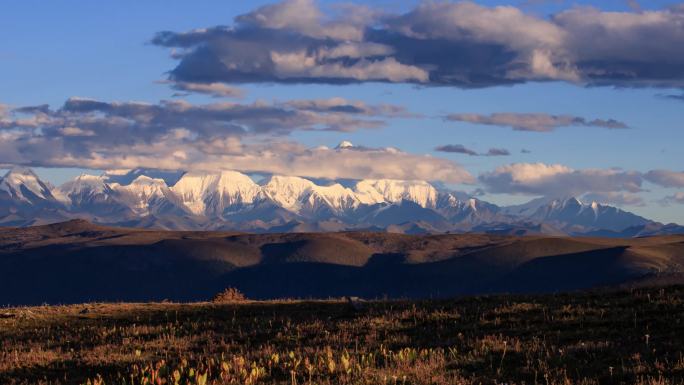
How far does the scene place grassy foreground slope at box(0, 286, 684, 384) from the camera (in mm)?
19375

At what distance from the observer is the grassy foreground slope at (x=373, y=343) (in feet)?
63.6

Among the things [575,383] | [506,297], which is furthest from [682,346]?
[506,297]

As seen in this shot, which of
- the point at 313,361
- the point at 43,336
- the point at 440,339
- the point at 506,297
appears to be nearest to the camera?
the point at 313,361

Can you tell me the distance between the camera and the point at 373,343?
24641mm

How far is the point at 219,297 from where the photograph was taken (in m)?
55.8

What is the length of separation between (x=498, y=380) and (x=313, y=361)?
14.6 feet

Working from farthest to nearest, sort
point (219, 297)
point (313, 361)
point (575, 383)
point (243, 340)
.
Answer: point (219, 297)
point (243, 340)
point (313, 361)
point (575, 383)

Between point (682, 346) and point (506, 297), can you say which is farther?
point (506, 297)

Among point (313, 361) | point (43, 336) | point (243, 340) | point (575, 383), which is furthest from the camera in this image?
point (43, 336)

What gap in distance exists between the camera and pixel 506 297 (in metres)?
35.2

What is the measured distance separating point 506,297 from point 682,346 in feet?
44.6

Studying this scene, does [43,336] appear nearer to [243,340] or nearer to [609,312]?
[243,340]

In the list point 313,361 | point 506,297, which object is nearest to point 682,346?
point 313,361

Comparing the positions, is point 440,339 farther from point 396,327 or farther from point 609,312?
point 609,312
